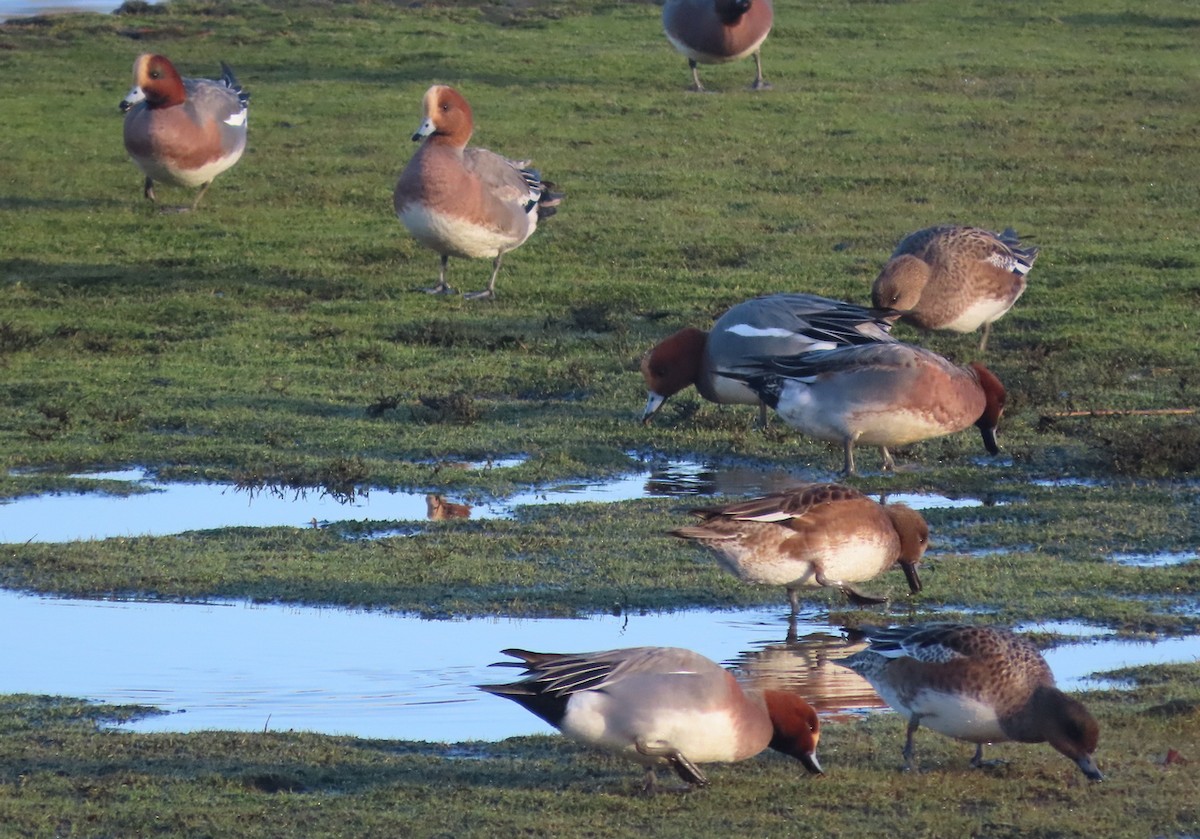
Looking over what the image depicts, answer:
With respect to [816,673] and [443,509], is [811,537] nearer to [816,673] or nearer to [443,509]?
[816,673]

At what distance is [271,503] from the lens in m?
9.32

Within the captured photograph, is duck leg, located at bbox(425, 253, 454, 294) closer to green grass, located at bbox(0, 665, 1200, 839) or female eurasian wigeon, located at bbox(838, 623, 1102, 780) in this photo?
green grass, located at bbox(0, 665, 1200, 839)

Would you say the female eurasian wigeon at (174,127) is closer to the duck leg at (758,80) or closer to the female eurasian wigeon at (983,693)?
the duck leg at (758,80)

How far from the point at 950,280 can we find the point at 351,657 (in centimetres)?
545

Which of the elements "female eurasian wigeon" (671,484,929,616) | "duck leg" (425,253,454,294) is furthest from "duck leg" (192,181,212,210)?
"female eurasian wigeon" (671,484,929,616)

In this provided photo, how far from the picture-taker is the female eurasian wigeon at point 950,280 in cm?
1125

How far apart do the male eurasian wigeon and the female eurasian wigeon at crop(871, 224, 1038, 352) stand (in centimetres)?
886

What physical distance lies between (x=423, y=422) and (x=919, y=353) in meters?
2.84

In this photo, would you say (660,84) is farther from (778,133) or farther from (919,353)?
(919,353)

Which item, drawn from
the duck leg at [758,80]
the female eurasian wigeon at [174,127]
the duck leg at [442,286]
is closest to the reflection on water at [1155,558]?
the duck leg at [442,286]

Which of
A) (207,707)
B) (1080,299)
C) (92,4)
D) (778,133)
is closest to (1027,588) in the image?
(207,707)

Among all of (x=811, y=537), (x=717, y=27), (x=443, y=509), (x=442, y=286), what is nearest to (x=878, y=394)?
(x=811, y=537)

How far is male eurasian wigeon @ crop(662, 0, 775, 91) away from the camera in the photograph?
20.1 meters

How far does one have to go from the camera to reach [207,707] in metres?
6.57
